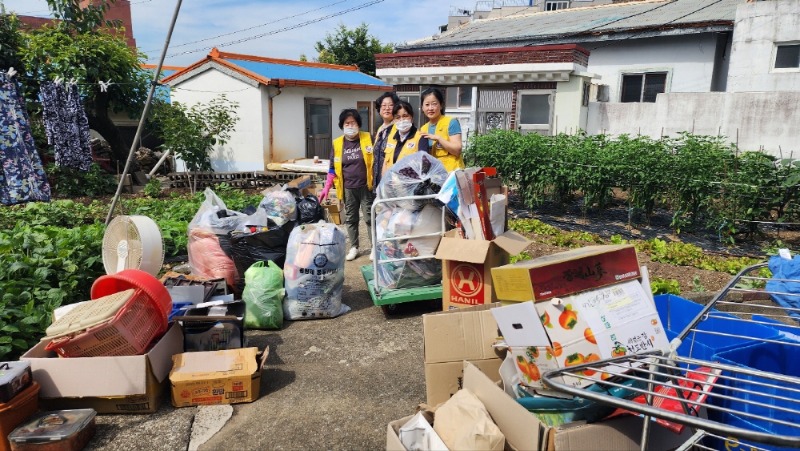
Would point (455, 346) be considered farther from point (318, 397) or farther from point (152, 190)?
point (152, 190)

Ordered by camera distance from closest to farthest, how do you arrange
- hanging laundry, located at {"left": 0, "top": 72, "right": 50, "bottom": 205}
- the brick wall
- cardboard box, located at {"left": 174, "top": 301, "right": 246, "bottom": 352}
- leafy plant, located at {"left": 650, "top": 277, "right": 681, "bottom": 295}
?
cardboard box, located at {"left": 174, "top": 301, "right": 246, "bottom": 352}
leafy plant, located at {"left": 650, "top": 277, "right": 681, "bottom": 295}
hanging laundry, located at {"left": 0, "top": 72, "right": 50, "bottom": 205}
the brick wall

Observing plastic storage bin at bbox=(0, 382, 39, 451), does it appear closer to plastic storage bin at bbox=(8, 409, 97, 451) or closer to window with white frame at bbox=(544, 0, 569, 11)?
plastic storage bin at bbox=(8, 409, 97, 451)

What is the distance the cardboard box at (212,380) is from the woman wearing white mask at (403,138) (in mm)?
2757

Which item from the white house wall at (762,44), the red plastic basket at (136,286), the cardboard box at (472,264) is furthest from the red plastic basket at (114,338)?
the white house wall at (762,44)

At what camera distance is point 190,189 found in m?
12.1

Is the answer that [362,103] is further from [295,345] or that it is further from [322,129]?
[295,345]

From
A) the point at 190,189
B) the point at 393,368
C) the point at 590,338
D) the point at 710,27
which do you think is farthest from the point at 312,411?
the point at 710,27

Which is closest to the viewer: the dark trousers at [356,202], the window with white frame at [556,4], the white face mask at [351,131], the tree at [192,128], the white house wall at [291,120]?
the white face mask at [351,131]

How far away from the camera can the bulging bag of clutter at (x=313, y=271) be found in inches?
167

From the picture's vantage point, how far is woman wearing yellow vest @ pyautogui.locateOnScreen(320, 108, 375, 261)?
565 centimetres

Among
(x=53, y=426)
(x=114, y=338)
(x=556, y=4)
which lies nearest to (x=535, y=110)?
(x=114, y=338)

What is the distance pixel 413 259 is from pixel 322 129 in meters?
11.3

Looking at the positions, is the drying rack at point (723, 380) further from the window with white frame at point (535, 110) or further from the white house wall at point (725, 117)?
the window with white frame at point (535, 110)

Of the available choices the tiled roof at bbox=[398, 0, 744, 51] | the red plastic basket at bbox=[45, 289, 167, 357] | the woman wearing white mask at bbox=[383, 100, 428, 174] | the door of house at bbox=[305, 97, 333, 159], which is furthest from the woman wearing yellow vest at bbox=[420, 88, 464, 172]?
the tiled roof at bbox=[398, 0, 744, 51]
